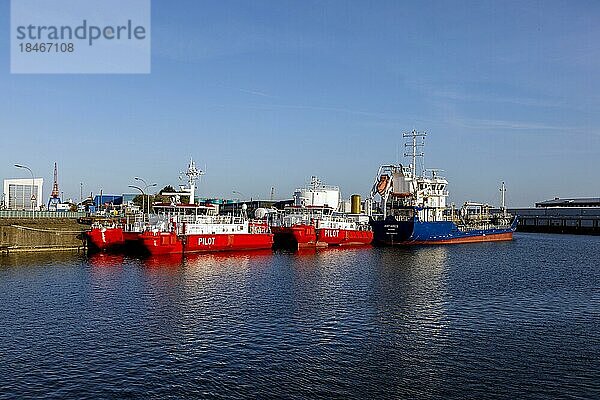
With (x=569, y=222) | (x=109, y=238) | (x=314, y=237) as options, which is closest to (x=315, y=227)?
(x=314, y=237)

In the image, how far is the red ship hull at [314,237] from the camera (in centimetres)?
8244

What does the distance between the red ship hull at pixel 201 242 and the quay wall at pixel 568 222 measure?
115 metres

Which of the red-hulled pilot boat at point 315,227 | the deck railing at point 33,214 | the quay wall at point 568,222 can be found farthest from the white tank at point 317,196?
the quay wall at point 568,222

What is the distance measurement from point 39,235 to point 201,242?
764 inches

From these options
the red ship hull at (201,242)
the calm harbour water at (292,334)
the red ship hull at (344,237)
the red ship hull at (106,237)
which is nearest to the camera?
the calm harbour water at (292,334)

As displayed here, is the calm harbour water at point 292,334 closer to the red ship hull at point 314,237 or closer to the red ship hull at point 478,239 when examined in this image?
the red ship hull at point 314,237

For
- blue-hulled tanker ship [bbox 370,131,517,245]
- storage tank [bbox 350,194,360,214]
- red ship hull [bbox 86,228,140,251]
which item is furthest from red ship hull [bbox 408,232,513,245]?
red ship hull [bbox 86,228,140,251]

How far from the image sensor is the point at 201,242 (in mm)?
70188

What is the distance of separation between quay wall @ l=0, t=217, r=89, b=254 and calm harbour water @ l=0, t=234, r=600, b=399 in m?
13.5

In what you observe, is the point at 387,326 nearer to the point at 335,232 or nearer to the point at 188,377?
the point at 188,377

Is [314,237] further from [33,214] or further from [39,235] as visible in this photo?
[33,214]

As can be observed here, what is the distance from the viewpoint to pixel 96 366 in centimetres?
2470

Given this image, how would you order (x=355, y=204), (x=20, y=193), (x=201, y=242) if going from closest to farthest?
(x=201, y=242)
(x=20, y=193)
(x=355, y=204)

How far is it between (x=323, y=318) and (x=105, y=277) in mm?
22842
